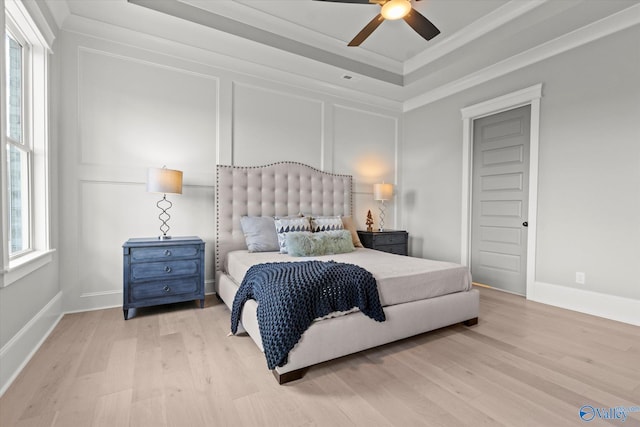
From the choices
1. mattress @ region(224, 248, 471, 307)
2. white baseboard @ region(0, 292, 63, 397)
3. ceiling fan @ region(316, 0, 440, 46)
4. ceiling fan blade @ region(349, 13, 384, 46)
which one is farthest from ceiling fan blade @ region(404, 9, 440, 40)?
white baseboard @ region(0, 292, 63, 397)

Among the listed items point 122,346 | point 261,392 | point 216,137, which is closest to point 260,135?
point 216,137

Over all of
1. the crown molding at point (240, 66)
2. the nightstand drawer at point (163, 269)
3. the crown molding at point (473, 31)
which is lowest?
the nightstand drawer at point (163, 269)

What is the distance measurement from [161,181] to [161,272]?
2.85 ft

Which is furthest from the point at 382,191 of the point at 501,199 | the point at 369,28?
the point at 369,28

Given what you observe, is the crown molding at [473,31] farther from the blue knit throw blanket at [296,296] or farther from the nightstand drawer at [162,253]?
the nightstand drawer at [162,253]

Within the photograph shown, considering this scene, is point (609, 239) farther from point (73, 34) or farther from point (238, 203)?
point (73, 34)

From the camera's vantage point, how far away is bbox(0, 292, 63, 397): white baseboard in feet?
5.53

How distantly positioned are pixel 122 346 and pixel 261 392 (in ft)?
4.08

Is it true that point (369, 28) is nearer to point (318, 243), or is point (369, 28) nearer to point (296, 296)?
point (318, 243)

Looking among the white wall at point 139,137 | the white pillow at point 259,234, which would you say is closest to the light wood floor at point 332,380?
the white wall at point 139,137

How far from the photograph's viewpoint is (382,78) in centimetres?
417

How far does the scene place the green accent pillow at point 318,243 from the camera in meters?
2.96

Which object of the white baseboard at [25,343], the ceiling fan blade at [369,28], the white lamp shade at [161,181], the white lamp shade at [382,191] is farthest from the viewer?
the white lamp shade at [382,191]

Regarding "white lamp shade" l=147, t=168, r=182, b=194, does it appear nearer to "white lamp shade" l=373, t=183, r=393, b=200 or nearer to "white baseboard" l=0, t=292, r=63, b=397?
"white baseboard" l=0, t=292, r=63, b=397
